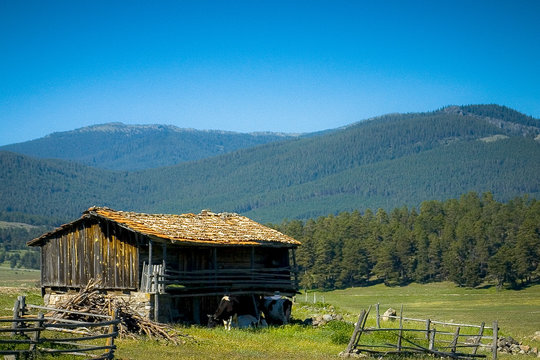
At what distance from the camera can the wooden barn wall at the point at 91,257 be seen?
118ft

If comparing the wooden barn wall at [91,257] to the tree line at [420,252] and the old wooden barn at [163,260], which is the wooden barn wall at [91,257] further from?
the tree line at [420,252]

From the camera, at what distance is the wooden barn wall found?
118ft

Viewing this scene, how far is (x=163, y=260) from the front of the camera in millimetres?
35250

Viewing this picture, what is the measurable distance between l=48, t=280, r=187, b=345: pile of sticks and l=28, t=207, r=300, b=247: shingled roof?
3.97m

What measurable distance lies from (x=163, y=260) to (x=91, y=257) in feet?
14.8

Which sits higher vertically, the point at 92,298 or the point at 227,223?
the point at 227,223

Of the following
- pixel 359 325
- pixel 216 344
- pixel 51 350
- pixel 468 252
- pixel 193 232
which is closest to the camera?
pixel 51 350

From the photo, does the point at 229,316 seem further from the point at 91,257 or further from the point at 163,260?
the point at 91,257

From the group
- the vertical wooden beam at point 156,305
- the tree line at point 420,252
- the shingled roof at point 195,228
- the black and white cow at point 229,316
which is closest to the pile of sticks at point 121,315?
the vertical wooden beam at point 156,305

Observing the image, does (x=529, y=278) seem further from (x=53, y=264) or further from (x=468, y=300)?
(x=53, y=264)

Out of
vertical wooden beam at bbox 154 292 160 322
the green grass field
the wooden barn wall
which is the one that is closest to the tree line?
the green grass field

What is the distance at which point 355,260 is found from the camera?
112562 mm

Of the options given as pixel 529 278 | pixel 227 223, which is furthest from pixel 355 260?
pixel 227 223

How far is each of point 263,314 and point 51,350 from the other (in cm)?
2043
